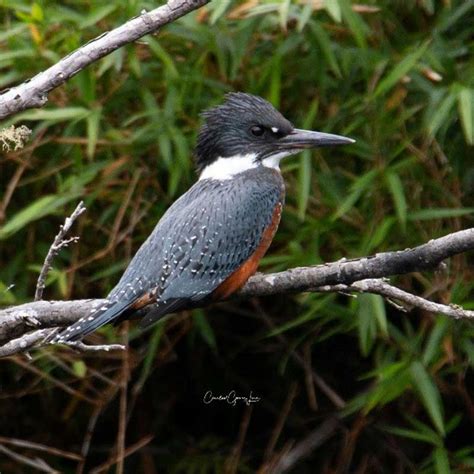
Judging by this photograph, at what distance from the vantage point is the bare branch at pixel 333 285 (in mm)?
2045

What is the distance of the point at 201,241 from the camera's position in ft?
8.68

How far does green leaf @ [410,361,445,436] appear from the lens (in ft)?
9.90

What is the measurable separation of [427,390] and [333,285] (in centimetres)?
99

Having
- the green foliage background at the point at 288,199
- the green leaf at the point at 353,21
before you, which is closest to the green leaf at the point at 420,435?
the green foliage background at the point at 288,199

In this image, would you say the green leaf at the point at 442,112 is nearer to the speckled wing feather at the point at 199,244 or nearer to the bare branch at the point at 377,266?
the speckled wing feather at the point at 199,244

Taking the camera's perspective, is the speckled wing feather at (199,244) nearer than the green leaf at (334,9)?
Yes

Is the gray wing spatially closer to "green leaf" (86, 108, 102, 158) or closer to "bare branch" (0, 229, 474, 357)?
"bare branch" (0, 229, 474, 357)

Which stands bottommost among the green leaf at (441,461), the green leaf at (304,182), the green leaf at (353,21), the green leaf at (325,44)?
the green leaf at (441,461)

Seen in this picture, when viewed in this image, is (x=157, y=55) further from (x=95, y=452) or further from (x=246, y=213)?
(x=95, y=452)

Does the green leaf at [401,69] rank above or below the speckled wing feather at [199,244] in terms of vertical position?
above

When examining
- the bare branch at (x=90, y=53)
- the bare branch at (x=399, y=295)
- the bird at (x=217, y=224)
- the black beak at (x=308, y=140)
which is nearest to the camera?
the bare branch at (x=90, y=53)

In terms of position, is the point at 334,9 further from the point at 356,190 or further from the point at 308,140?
the point at 356,190

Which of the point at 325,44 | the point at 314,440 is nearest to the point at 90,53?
the point at 325,44

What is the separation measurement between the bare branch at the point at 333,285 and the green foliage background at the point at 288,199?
0.77 m
